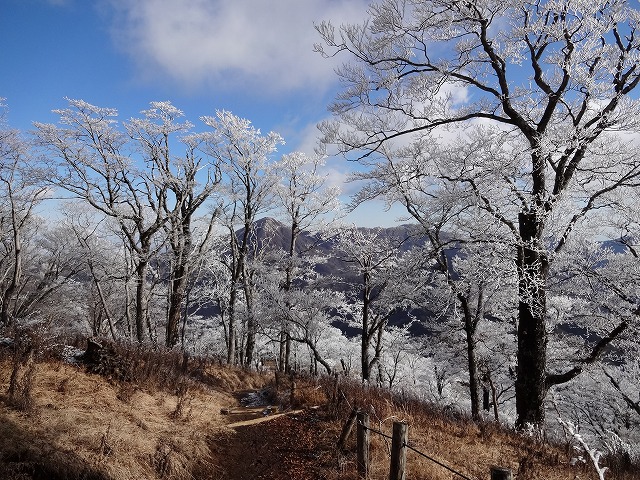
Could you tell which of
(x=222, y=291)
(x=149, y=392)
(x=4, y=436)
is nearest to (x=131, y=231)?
(x=222, y=291)

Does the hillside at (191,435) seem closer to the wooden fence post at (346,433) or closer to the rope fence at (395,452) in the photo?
the wooden fence post at (346,433)

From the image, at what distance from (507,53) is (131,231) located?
578 inches

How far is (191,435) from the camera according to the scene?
561 centimetres

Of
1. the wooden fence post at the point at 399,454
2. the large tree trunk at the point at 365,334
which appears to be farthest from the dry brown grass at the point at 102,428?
the large tree trunk at the point at 365,334

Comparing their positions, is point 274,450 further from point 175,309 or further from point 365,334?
point 365,334

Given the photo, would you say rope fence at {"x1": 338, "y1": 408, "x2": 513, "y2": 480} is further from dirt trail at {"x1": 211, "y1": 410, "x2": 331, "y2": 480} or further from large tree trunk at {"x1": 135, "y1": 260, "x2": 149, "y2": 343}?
large tree trunk at {"x1": 135, "y1": 260, "x2": 149, "y2": 343}

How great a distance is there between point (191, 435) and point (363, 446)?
2715 mm

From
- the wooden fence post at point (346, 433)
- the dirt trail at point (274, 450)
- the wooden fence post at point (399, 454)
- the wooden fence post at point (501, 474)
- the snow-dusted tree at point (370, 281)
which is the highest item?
the snow-dusted tree at point (370, 281)

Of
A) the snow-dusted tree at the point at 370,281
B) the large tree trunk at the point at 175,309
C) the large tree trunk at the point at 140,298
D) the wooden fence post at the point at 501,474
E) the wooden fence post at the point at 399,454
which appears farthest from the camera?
the snow-dusted tree at the point at 370,281

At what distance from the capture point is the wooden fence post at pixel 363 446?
4.83m

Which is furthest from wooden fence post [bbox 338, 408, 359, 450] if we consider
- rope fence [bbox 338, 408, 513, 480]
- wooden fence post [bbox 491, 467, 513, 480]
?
wooden fence post [bbox 491, 467, 513, 480]

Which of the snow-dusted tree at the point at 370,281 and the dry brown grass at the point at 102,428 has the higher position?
the snow-dusted tree at the point at 370,281

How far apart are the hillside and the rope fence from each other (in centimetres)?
26

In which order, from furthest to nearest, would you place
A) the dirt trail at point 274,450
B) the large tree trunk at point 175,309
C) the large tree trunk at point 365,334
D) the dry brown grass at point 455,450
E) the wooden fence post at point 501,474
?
1. the large tree trunk at point 365,334
2. the large tree trunk at point 175,309
3. the dirt trail at point 274,450
4. the dry brown grass at point 455,450
5. the wooden fence post at point 501,474
